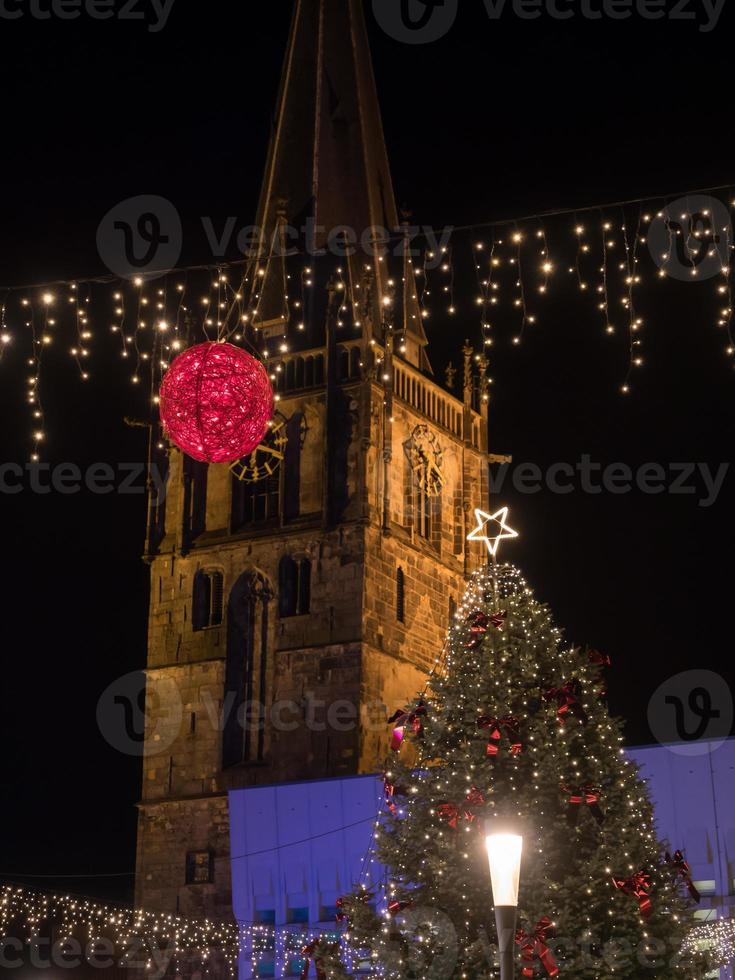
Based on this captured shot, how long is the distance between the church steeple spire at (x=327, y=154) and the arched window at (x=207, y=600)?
6897 mm

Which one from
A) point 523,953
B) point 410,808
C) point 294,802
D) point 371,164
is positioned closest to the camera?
point 523,953

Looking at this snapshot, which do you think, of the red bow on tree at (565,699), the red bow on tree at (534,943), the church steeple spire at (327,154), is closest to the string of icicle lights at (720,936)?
the red bow on tree at (565,699)

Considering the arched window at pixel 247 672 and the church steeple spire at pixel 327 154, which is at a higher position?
the church steeple spire at pixel 327 154

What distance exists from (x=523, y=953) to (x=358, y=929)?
204 centimetres

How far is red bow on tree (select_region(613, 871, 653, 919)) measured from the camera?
17.1 metres

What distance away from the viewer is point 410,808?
1784 centimetres

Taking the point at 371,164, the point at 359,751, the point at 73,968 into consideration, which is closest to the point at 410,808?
the point at 359,751

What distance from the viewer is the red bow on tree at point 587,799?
17359 millimetres

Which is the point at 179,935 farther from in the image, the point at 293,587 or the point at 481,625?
the point at 481,625

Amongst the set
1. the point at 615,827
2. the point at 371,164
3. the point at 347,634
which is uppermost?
the point at 371,164

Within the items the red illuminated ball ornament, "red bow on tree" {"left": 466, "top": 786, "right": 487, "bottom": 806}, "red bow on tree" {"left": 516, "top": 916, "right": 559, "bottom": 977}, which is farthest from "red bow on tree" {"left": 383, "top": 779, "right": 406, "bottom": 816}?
the red illuminated ball ornament

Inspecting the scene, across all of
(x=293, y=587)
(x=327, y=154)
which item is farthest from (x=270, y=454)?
(x=327, y=154)

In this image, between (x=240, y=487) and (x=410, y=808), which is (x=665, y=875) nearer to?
(x=410, y=808)

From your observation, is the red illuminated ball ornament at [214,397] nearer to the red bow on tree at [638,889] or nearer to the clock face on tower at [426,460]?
the red bow on tree at [638,889]
